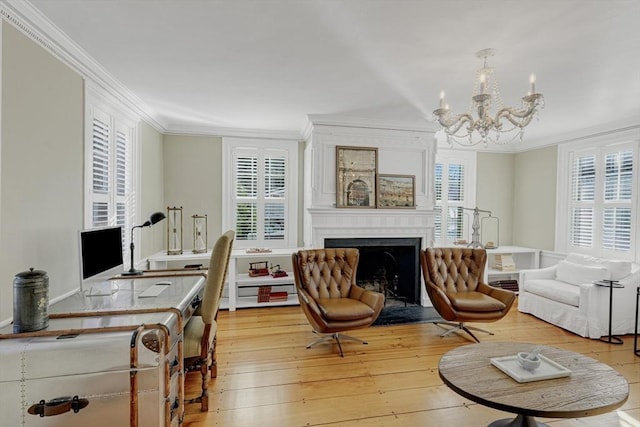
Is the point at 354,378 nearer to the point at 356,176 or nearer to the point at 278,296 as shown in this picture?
the point at 278,296

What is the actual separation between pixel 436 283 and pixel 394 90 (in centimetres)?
224

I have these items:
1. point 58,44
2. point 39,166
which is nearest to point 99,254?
point 39,166

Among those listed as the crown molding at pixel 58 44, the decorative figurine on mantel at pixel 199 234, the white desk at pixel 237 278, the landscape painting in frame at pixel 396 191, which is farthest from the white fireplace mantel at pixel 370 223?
the crown molding at pixel 58 44

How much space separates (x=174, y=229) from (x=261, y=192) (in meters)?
1.37

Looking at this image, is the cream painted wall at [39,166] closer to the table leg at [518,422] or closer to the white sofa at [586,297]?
the table leg at [518,422]

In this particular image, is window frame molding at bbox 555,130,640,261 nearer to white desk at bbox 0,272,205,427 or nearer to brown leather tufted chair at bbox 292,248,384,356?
brown leather tufted chair at bbox 292,248,384,356

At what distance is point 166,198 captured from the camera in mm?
4914

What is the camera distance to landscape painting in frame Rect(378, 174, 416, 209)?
462cm

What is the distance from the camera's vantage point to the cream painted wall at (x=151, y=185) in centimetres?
404

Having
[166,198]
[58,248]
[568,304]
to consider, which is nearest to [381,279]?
[568,304]

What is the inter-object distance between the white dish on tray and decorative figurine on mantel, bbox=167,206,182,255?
3998mm

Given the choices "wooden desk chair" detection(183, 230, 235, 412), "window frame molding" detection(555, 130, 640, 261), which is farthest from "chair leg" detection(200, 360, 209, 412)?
"window frame molding" detection(555, 130, 640, 261)

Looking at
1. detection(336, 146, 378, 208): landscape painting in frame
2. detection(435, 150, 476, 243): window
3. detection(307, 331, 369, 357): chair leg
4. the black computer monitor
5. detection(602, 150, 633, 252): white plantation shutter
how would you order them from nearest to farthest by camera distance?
the black computer monitor < detection(307, 331, 369, 357): chair leg < detection(602, 150, 633, 252): white plantation shutter < detection(336, 146, 378, 208): landscape painting in frame < detection(435, 150, 476, 243): window

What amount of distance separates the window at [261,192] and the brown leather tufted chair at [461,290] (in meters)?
2.25
